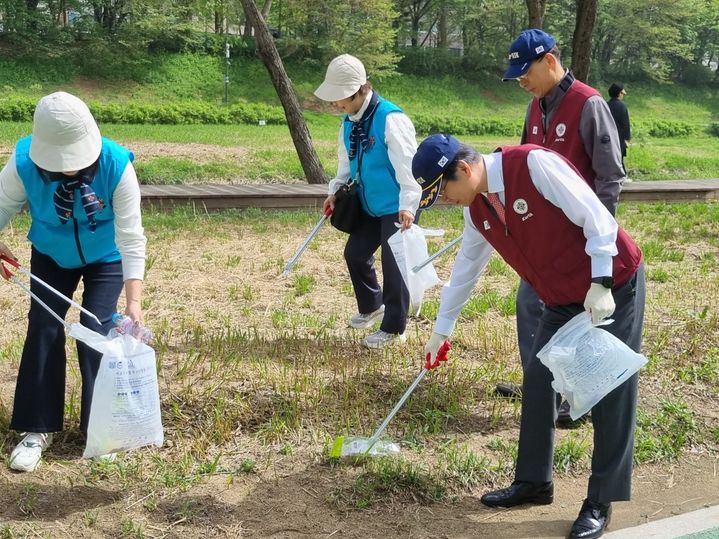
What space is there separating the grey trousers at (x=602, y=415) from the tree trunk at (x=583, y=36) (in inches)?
342

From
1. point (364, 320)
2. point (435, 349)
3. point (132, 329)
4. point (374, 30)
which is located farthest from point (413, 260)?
point (374, 30)

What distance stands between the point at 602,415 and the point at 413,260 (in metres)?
1.74

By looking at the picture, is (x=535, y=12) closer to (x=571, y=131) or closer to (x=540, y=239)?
(x=571, y=131)

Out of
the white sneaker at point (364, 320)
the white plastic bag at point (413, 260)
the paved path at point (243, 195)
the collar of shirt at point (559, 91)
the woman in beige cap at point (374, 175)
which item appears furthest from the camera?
the paved path at point (243, 195)

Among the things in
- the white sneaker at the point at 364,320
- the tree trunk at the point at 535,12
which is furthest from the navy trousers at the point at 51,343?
the tree trunk at the point at 535,12

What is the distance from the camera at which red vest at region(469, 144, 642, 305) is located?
297 centimetres

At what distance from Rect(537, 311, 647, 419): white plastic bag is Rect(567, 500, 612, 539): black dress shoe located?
44 centimetres

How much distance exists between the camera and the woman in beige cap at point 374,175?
477 cm

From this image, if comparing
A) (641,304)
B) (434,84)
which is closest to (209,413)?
(641,304)

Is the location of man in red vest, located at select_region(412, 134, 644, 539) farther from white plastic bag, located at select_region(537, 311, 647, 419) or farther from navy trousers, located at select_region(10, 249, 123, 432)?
navy trousers, located at select_region(10, 249, 123, 432)

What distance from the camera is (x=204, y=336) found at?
5227 millimetres

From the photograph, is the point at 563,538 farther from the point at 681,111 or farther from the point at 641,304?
the point at 681,111

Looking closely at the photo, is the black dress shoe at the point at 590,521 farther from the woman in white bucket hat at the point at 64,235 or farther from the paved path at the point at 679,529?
the woman in white bucket hat at the point at 64,235

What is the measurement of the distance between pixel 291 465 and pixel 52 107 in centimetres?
181
